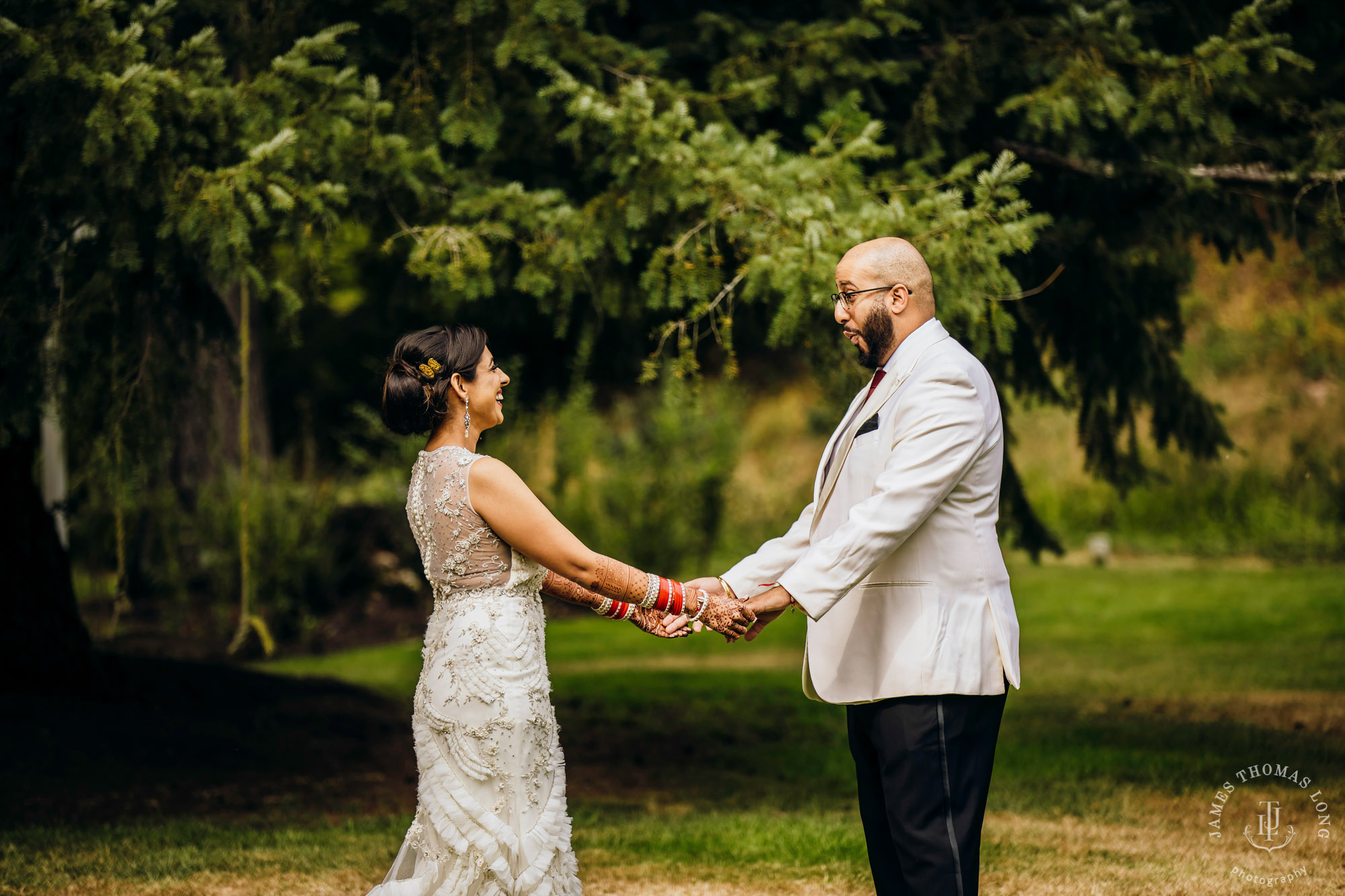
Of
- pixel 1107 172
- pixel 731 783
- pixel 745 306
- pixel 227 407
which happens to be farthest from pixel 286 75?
pixel 227 407

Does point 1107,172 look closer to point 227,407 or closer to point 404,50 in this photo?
point 404,50

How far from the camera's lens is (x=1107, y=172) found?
589 cm

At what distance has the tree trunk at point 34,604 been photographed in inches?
289

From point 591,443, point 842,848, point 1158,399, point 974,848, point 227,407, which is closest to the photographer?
point 974,848

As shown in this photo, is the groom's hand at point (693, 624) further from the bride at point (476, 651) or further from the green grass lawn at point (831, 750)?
the green grass lawn at point (831, 750)

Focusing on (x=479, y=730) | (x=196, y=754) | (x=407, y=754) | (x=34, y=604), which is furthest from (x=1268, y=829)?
(x=34, y=604)

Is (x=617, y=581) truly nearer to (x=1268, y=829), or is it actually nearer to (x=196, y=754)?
(x=1268, y=829)

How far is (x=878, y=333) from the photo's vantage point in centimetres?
378

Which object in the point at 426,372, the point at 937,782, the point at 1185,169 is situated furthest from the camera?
the point at 1185,169

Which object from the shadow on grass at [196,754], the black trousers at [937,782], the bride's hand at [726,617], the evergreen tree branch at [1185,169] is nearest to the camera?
the black trousers at [937,782]

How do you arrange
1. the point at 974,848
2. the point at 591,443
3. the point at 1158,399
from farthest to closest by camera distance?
the point at 591,443 → the point at 1158,399 → the point at 974,848

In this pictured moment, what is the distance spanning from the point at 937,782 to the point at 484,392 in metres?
1.76

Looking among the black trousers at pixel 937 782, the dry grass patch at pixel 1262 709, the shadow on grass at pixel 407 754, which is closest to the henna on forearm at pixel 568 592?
the black trousers at pixel 937 782

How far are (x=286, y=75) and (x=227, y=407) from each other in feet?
30.7
